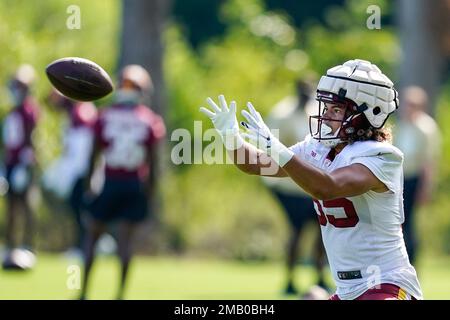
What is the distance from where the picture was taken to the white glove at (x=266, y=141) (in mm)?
5426

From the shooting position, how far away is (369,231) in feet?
19.0

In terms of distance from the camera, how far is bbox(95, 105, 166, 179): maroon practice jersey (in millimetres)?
9875

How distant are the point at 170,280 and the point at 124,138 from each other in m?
2.55

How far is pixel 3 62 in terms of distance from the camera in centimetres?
1720

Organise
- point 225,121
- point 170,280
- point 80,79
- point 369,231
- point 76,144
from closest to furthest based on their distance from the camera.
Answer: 1. point 225,121
2. point 369,231
3. point 80,79
4. point 170,280
5. point 76,144

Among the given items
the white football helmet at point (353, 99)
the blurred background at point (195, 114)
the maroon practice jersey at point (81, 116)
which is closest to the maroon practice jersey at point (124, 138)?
the maroon practice jersey at point (81, 116)

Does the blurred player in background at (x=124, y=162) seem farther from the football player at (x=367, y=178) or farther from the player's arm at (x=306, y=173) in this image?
the player's arm at (x=306, y=173)

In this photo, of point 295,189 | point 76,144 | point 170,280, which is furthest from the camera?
point 76,144

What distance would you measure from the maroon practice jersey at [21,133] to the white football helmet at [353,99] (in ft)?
22.1

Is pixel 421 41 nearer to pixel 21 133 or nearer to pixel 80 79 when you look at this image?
pixel 21 133

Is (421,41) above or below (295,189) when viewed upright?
above

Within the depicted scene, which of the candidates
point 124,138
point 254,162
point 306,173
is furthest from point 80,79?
point 124,138
